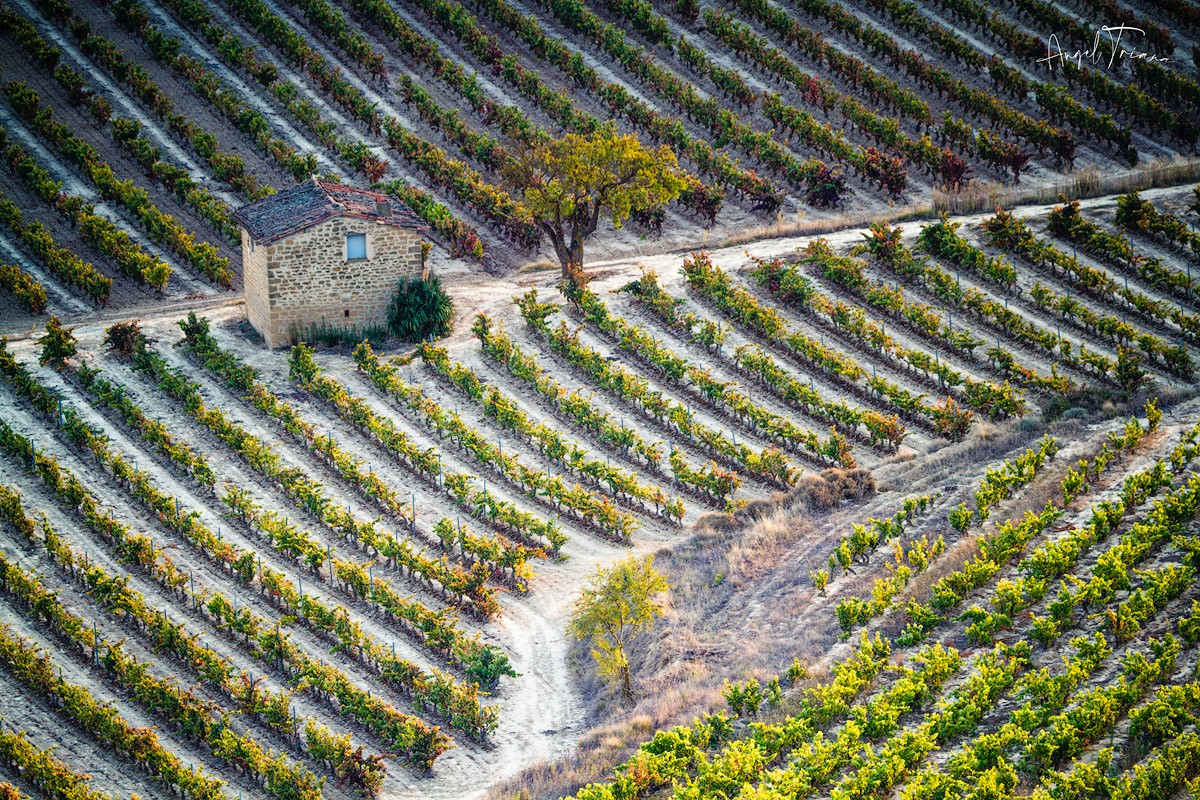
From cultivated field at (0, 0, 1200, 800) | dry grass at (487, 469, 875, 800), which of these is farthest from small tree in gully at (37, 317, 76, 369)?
dry grass at (487, 469, 875, 800)

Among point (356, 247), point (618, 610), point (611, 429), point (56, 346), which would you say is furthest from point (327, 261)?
point (618, 610)

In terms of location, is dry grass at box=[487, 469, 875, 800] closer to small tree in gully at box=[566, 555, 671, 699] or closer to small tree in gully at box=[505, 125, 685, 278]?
small tree in gully at box=[566, 555, 671, 699]

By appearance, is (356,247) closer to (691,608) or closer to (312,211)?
(312,211)

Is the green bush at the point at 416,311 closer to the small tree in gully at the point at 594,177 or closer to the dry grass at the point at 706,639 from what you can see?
the small tree in gully at the point at 594,177

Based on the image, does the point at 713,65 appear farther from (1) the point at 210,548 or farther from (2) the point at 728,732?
(2) the point at 728,732

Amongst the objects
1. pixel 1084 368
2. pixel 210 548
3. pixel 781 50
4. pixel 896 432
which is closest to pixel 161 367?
pixel 210 548

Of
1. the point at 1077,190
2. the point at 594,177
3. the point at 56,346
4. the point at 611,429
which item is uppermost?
the point at 1077,190
